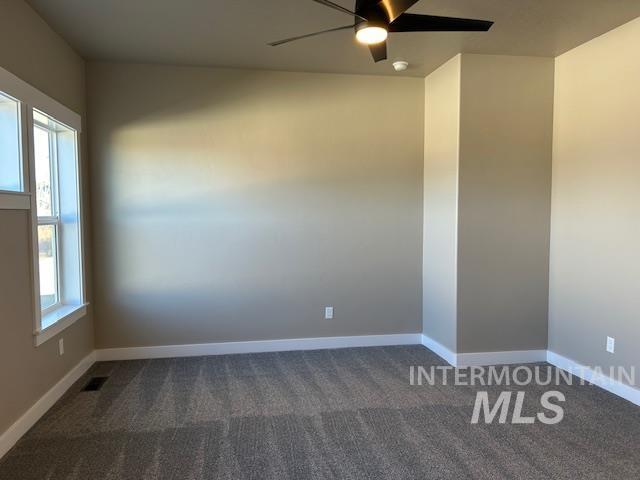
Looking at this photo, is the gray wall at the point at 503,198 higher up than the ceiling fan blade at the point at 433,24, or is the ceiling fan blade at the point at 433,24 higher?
the ceiling fan blade at the point at 433,24

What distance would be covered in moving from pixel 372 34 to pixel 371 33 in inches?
0.5

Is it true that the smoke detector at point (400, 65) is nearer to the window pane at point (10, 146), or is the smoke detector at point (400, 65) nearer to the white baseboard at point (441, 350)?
the white baseboard at point (441, 350)

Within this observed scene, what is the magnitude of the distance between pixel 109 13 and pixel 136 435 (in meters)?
2.79

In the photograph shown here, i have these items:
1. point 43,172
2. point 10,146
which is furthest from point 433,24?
point 43,172

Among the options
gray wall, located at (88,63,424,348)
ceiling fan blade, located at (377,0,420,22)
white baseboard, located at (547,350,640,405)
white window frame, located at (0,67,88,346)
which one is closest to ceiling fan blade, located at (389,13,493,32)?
ceiling fan blade, located at (377,0,420,22)

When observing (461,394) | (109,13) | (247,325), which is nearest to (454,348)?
(461,394)

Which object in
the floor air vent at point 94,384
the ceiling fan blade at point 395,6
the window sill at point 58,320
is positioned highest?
the ceiling fan blade at point 395,6

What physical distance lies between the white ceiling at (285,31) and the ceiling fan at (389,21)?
1.88ft

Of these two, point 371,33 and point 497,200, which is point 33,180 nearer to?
point 371,33

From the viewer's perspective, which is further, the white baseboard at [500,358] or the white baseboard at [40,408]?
the white baseboard at [500,358]

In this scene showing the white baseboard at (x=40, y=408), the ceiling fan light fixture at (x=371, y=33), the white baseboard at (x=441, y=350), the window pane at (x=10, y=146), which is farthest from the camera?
the white baseboard at (x=441, y=350)

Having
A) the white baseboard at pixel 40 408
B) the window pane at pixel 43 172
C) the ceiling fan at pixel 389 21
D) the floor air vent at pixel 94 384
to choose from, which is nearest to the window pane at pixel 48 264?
the window pane at pixel 43 172

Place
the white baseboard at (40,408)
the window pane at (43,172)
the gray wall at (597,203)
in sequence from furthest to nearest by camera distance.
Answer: the window pane at (43,172) < the gray wall at (597,203) < the white baseboard at (40,408)

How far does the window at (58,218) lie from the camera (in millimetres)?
3230
